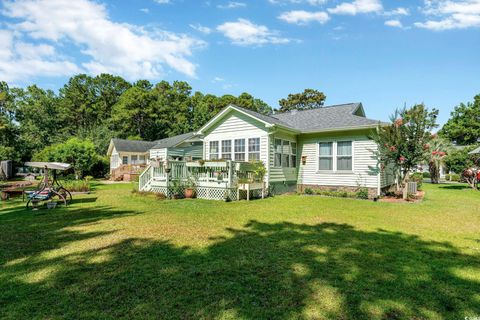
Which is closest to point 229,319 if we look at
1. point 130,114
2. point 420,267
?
point 420,267

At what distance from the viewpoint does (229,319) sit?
8.66 ft

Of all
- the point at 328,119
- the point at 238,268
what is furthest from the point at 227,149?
the point at 238,268

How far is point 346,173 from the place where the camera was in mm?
13367

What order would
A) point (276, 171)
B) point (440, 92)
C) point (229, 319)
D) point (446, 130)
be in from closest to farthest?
point (229, 319) → point (276, 171) → point (440, 92) → point (446, 130)

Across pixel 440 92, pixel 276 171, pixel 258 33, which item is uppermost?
pixel 258 33

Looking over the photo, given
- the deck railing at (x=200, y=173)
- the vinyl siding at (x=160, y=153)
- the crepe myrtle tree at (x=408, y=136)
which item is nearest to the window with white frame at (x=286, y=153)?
the deck railing at (x=200, y=173)

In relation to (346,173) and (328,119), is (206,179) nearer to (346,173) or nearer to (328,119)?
(346,173)

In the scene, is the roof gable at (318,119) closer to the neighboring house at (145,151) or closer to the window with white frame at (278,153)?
the window with white frame at (278,153)

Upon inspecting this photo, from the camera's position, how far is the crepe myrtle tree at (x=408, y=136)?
11.8 metres

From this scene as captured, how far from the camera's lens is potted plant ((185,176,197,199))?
485 inches

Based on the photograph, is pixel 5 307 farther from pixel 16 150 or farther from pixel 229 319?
pixel 16 150

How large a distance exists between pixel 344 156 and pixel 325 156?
3.26ft

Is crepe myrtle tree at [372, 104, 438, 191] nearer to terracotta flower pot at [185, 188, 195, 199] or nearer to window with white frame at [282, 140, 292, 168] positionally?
window with white frame at [282, 140, 292, 168]

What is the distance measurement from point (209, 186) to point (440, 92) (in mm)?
16794
